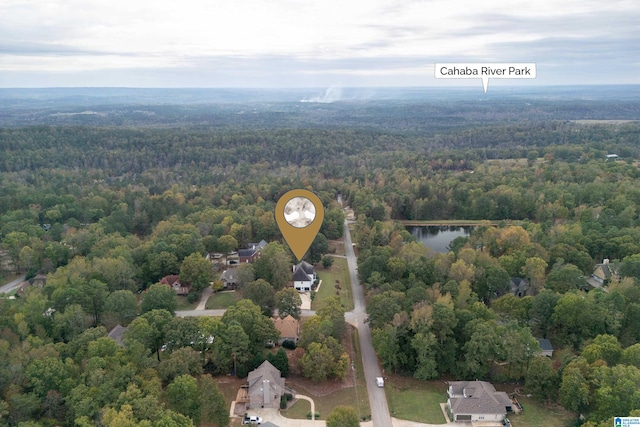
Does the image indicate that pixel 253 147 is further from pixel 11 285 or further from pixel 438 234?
pixel 11 285

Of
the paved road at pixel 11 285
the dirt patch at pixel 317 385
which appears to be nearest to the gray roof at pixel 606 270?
the dirt patch at pixel 317 385

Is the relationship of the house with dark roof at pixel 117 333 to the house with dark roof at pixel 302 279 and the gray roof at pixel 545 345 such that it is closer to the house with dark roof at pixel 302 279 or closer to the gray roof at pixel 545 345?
the house with dark roof at pixel 302 279

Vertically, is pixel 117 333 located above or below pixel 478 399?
above

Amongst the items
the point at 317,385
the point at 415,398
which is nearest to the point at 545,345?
the point at 415,398

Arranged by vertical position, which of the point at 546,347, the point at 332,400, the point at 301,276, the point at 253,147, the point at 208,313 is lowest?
the point at 332,400

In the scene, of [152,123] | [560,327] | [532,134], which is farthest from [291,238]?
[152,123]

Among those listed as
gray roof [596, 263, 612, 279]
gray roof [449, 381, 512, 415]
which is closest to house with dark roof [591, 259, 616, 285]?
gray roof [596, 263, 612, 279]

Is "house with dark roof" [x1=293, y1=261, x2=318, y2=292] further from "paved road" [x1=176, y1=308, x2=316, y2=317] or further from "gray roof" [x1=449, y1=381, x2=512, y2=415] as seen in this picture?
"gray roof" [x1=449, y1=381, x2=512, y2=415]
